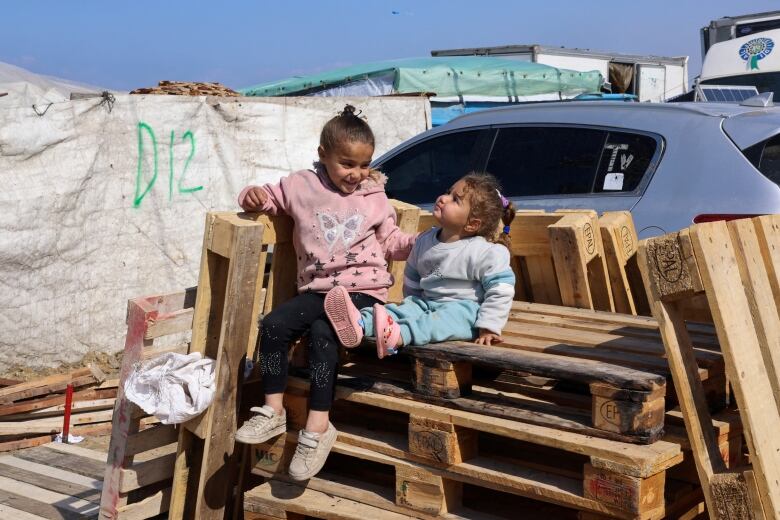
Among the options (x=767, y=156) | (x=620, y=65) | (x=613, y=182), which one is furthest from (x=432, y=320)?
(x=620, y=65)

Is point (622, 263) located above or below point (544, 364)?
above

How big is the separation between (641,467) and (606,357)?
707mm

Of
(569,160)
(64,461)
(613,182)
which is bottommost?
(64,461)

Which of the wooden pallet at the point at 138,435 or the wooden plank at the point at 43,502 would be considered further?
the wooden plank at the point at 43,502

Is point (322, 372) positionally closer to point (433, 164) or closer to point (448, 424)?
point (448, 424)

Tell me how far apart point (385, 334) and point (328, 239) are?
2.18ft

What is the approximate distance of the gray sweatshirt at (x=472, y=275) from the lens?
392 centimetres

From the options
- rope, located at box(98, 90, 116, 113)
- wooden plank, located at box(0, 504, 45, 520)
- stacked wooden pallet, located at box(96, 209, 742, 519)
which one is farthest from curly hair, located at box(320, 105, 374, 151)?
rope, located at box(98, 90, 116, 113)

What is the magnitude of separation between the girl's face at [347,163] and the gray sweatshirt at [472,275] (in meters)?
0.44

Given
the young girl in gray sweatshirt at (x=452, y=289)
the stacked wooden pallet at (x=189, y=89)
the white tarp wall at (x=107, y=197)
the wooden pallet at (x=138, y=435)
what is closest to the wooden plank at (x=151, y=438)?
the wooden pallet at (x=138, y=435)

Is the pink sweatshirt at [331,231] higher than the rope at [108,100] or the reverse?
the reverse

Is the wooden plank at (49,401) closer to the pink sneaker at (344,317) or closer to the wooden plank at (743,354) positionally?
the pink sneaker at (344,317)

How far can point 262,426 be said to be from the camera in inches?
154

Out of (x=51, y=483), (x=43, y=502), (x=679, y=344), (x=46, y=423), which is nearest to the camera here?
(x=679, y=344)
